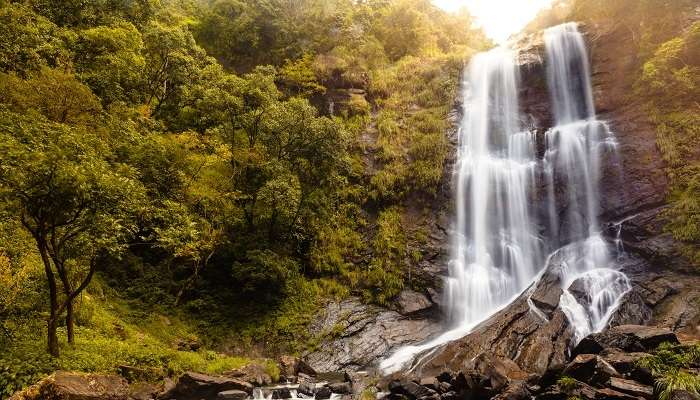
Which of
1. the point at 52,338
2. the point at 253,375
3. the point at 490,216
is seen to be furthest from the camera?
the point at 490,216

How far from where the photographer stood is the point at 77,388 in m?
9.71

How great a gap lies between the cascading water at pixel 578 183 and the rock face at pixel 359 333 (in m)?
6.43

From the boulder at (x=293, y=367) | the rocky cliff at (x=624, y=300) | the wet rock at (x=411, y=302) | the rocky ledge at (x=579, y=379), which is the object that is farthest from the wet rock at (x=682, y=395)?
the wet rock at (x=411, y=302)

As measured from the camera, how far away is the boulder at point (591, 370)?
10102mm

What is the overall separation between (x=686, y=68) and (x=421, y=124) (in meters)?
14.6

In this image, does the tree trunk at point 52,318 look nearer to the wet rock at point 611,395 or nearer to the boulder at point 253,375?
the boulder at point 253,375

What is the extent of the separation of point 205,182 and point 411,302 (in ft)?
37.3

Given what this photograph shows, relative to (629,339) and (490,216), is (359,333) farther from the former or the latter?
(629,339)

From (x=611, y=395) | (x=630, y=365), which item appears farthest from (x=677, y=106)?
(x=611, y=395)

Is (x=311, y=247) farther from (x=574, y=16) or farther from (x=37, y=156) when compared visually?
(x=574, y=16)

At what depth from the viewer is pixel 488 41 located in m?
42.2

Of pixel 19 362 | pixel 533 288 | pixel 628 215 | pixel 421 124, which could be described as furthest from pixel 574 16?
pixel 19 362

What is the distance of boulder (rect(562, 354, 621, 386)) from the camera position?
398 inches

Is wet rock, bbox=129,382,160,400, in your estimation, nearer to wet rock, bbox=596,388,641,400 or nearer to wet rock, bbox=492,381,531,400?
wet rock, bbox=492,381,531,400
